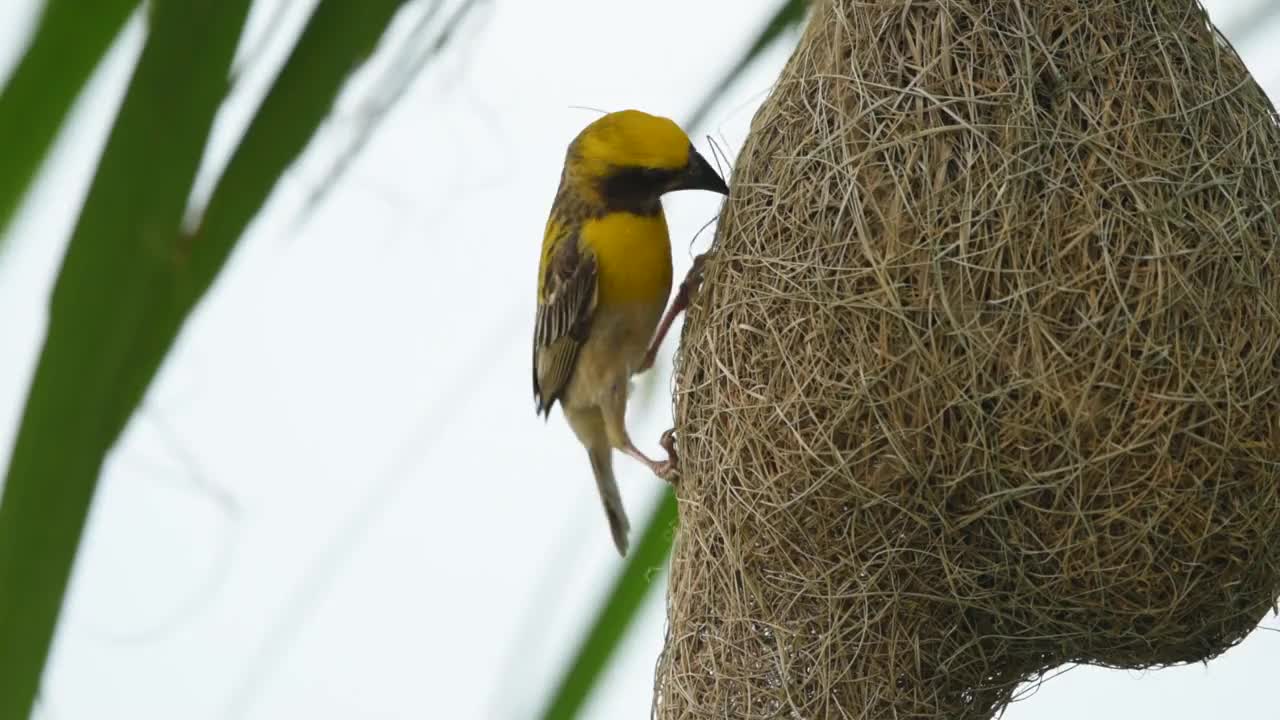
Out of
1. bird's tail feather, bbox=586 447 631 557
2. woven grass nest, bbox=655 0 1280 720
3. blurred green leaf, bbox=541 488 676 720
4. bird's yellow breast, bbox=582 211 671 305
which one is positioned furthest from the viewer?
bird's tail feather, bbox=586 447 631 557

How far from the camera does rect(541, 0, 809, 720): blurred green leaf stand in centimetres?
98

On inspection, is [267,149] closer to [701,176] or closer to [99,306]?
[99,306]

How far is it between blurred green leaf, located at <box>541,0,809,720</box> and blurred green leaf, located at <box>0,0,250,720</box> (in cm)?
54

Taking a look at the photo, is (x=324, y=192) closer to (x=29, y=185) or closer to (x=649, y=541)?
(x=29, y=185)

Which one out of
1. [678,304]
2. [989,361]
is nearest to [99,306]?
[989,361]

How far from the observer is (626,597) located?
1.06 meters

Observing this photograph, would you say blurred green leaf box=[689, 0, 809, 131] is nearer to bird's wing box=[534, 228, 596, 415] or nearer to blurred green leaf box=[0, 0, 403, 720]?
blurred green leaf box=[0, 0, 403, 720]

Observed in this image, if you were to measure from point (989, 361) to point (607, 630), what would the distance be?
53 centimetres

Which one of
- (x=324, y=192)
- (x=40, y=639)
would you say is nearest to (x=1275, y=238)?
(x=324, y=192)

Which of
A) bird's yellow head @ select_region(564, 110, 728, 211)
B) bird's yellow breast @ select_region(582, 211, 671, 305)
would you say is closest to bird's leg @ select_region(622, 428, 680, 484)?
bird's yellow breast @ select_region(582, 211, 671, 305)

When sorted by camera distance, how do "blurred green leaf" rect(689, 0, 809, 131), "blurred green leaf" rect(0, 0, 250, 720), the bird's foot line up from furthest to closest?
the bird's foot, "blurred green leaf" rect(689, 0, 809, 131), "blurred green leaf" rect(0, 0, 250, 720)

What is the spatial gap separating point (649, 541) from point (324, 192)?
504 millimetres

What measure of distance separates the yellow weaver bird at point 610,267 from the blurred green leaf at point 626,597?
0.50m

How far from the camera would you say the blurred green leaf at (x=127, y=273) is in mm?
458
